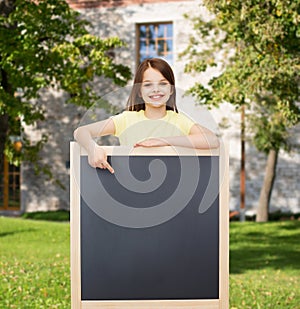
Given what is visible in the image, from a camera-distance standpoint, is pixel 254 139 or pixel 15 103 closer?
pixel 15 103

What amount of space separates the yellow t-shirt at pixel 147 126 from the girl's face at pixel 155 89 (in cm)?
9

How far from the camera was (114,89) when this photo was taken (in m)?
19.3

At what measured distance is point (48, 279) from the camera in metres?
8.05

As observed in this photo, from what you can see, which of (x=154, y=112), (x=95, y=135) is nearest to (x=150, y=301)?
(x=95, y=135)

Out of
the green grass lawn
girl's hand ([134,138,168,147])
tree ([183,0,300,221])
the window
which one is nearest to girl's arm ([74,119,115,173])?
girl's hand ([134,138,168,147])

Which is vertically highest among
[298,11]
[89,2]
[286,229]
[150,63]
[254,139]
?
[89,2]

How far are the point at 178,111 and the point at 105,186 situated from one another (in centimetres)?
66

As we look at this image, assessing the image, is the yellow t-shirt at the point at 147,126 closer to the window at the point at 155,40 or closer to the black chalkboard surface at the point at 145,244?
the black chalkboard surface at the point at 145,244

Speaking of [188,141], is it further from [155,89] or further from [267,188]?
[267,188]

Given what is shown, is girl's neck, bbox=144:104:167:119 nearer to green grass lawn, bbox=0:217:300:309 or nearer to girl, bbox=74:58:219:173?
girl, bbox=74:58:219:173

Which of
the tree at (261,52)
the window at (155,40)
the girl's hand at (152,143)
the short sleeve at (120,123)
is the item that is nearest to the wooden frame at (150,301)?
the girl's hand at (152,143)

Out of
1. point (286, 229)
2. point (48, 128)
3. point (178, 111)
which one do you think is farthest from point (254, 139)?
point (178, 111)

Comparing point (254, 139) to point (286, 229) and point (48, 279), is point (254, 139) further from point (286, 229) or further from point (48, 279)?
point (48, 279)

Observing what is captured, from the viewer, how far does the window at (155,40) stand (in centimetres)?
1977
